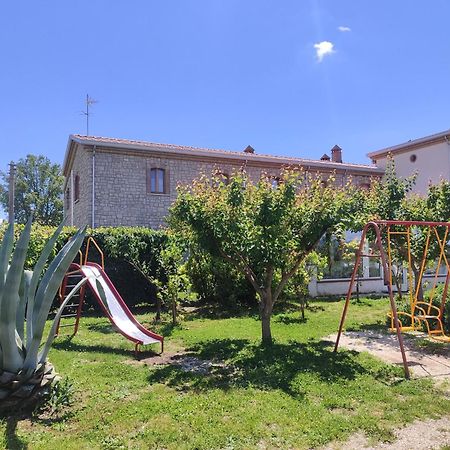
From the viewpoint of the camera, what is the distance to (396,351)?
7301 mm

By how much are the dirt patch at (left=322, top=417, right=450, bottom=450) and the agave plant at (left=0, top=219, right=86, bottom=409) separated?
2.88 metres

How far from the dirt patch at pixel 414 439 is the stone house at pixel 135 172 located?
14.2 m

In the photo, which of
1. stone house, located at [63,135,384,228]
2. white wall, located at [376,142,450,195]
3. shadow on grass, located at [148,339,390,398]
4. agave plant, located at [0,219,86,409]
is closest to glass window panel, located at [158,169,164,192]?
stone house, located at [63,135,384,228]

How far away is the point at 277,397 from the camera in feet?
16.1

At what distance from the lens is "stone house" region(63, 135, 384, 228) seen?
18.8 m

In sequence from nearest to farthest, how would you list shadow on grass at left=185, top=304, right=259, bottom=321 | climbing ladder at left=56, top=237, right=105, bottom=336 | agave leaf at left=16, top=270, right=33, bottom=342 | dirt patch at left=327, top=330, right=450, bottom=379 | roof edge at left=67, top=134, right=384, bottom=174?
agave leaf at left=16, top=270, right=33, bottom=342 < dirt patch at left=327, top=330, right=450, bottom=379 < climbing ladder at left=56, top=237, right=105, bottom=336 < shadow on grass at left=185, top=304, right=259, bottom=321 < roof edge at left=67, top=134, right=384, bottom=174

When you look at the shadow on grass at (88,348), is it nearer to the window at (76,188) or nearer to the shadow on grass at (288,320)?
the shadow on grass at (288,320)

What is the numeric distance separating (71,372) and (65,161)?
787 inches

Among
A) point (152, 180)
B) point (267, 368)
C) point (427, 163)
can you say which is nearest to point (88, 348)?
point (267, 368)

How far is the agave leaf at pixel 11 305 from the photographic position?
4141 millimetres

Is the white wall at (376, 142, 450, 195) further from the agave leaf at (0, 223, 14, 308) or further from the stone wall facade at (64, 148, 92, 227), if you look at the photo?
the agave leaf at (0, 223, 14, 308)

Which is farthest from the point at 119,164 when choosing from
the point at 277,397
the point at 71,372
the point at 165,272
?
Answer: the point at 277,397

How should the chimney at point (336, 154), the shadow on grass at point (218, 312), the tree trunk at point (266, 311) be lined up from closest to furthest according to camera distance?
the tree trunk at point (266, 311) < the shadow on grass at point (218, 312) < the chimney at point (336, 154)

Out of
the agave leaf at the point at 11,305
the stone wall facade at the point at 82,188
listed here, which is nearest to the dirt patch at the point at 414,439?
the agave leaf at the point at 11,305
